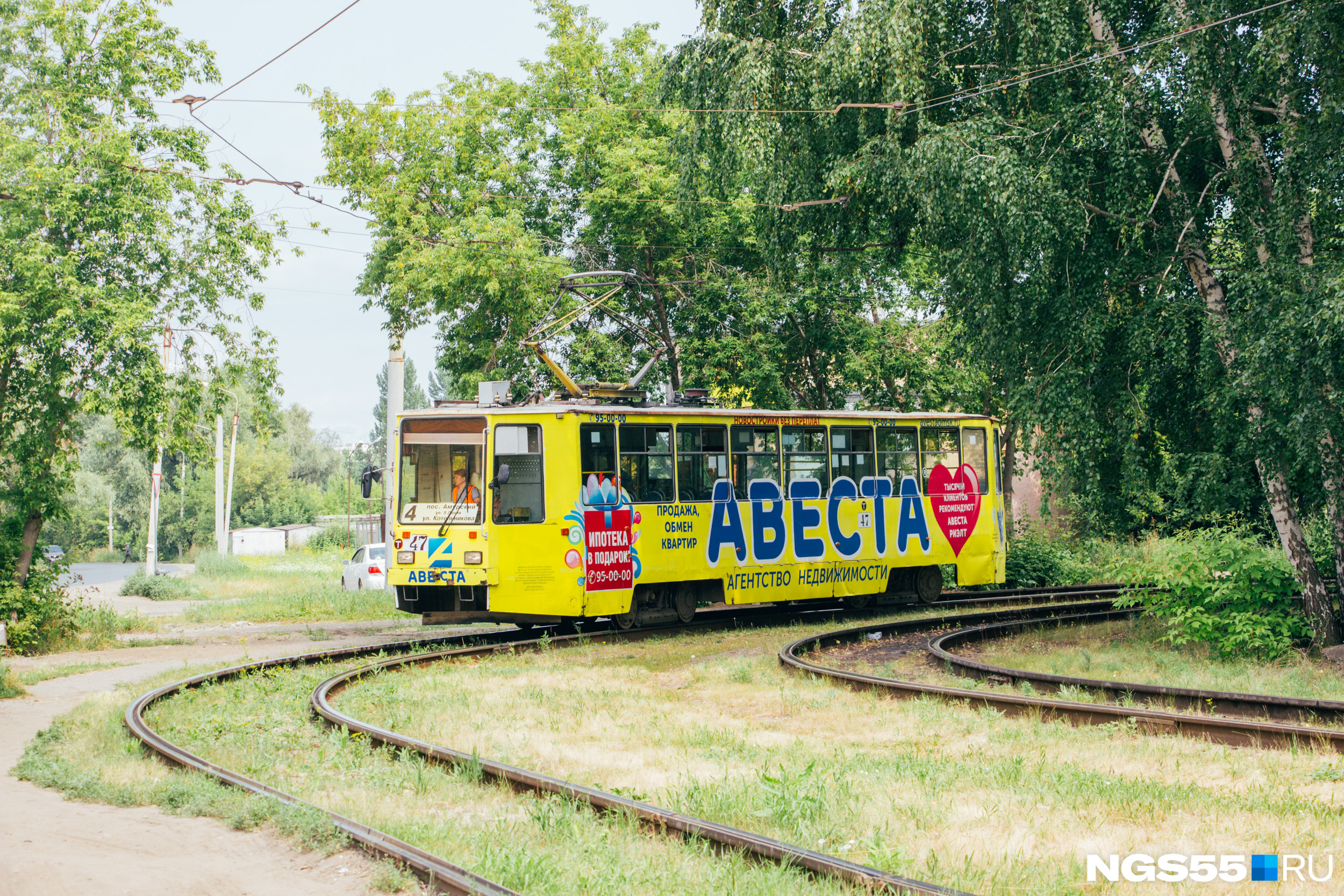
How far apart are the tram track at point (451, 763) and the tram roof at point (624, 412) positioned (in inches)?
124

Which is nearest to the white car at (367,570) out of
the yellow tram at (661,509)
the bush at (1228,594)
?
the yellow tram at (661,509)

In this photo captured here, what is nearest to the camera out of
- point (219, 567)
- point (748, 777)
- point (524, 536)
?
point (748, 777)

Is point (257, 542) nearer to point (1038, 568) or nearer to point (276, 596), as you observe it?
point (276, 596)

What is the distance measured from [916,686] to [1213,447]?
20.4 feet

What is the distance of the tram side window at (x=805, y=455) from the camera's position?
18.4 m

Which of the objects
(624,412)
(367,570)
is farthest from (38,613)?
(367,570)

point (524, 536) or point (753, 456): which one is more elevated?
point (753, 456)

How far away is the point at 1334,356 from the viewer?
11.7 m

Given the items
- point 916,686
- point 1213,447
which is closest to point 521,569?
point 916,686

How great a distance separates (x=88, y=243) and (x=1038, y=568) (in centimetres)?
2116

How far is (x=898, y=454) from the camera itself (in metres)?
20.1

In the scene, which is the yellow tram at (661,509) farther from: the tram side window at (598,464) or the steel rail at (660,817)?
the steel rail at (660,817)
